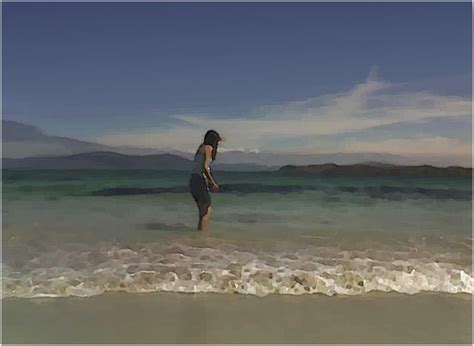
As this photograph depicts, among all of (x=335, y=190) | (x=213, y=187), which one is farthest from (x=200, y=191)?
(x=335, y=190)

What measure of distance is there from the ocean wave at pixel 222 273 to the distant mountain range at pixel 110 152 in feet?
0.92

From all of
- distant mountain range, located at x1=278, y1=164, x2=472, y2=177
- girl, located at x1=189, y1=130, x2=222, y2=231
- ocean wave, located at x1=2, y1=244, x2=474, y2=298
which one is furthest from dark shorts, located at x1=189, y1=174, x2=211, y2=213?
distant mountain range, located at x1=278, y1=164, x2=472, y2=177

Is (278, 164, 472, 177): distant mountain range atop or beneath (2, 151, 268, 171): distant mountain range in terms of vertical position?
atop

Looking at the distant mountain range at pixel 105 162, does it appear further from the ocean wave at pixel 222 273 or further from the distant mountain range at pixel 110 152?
the ocean wave at pixel 222 273

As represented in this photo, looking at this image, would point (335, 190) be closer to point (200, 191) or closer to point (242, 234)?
point (242, 234)

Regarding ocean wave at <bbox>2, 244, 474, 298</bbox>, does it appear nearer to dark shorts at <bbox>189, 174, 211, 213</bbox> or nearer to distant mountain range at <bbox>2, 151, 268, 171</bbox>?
dark shorts at <bbox>189, 174, 211, 213</bbox>

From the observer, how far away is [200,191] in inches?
80.4

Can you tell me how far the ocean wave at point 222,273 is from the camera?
191cm

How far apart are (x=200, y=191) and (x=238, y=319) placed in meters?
0.46

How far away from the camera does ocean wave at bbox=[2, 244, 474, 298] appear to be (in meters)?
1.91

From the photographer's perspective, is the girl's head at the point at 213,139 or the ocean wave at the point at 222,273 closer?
the ocean wave at the point at 222,273

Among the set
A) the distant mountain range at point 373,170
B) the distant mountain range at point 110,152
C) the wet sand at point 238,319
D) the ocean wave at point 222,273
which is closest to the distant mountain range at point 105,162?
the distant mountain range at point 110,152

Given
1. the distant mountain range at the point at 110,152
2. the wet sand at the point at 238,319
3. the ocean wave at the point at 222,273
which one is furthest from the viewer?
the distant mountain range at the point at 110,152

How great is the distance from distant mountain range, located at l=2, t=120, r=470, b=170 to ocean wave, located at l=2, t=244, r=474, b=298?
28cm
